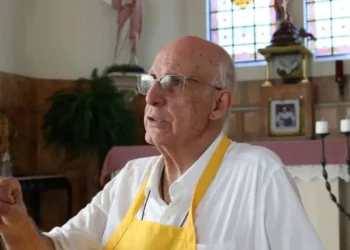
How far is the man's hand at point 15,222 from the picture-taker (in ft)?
4.97

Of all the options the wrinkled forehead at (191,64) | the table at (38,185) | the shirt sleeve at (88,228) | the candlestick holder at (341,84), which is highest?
the candlestick holder at (341,84)

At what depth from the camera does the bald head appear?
1.67m

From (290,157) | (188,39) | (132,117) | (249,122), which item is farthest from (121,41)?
(188,39)

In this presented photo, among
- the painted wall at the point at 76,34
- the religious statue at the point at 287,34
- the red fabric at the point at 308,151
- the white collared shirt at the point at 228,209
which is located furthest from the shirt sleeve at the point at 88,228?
the painted wall at the point at 76,34

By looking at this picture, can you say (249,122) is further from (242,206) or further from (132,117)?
(242,206)

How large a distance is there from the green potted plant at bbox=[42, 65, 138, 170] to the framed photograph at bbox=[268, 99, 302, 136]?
50.0 inches

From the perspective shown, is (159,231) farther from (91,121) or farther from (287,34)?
(287,34)

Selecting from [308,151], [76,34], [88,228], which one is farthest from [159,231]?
[76,34]

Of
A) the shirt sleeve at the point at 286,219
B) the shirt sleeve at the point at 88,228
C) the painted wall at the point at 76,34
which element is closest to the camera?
the shirt sleeve at the point at 286,219

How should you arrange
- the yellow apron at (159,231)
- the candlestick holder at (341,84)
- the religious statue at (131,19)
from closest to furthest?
the yellow apron at (159,231) → the candlestick holder at (341,84) → the religious statue at (131,19)

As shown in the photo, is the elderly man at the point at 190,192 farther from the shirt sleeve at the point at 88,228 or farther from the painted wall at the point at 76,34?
the painted wall at the point at 76,34

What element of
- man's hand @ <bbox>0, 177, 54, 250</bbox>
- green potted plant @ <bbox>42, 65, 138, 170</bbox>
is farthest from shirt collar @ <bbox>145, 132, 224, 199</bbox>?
green potted plant @ <bbox>42, 65, 138, 170</bbox>

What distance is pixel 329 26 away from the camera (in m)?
6.20

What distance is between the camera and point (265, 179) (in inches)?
62.2
